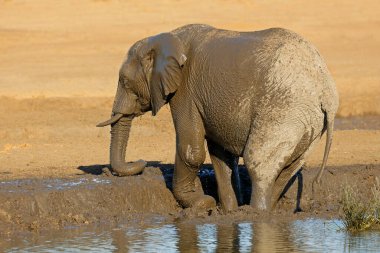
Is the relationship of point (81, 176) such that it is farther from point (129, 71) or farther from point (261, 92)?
point (261, 92)

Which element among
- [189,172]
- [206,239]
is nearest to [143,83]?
[189,172]

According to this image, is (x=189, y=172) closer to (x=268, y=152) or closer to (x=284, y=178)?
(x=284, y=178)

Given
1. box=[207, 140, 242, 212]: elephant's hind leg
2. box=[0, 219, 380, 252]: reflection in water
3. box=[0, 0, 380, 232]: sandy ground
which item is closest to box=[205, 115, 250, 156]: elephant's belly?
box=[207, 140, 242, 212]: elephant's hind leg

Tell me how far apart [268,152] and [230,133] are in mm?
555

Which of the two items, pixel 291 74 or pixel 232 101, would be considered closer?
pixel 291 74

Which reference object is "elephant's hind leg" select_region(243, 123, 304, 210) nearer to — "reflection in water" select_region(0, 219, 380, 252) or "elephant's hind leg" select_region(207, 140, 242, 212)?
"reflection in water" select_region(0, 219, 380, 252)

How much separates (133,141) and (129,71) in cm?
502

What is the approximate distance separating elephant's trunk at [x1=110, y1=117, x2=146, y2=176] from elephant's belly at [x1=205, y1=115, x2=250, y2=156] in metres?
1.07

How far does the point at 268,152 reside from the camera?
35.3 feet

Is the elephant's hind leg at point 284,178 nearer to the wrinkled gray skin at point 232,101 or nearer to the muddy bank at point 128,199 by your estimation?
the wrinkled gray skin at point 232,101

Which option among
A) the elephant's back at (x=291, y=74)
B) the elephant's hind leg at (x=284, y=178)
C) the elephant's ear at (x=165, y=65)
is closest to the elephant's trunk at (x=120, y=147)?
the elephant's ear at (x=165, y=65)

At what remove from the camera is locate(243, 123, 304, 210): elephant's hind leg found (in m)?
10.7

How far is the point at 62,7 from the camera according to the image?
31.8 meters

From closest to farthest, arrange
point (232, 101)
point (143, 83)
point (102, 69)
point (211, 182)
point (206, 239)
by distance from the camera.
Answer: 1. point (206, 239)
2. point (232, 101)
3. point (143, 83)
4. point (211, 182)
5. point (102, 69)
